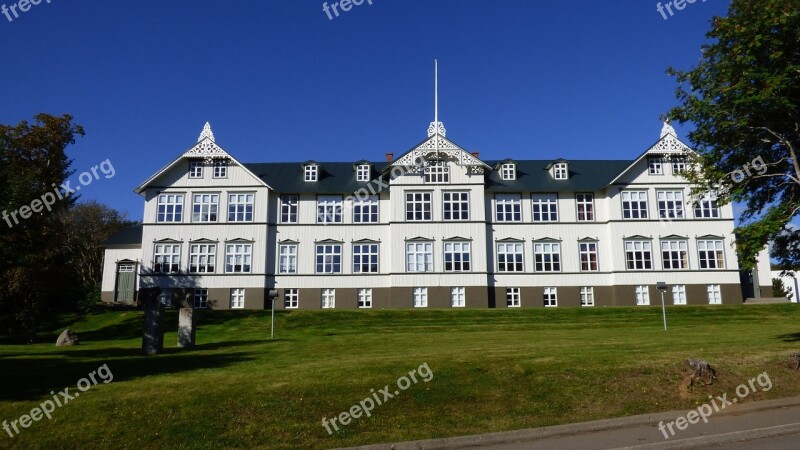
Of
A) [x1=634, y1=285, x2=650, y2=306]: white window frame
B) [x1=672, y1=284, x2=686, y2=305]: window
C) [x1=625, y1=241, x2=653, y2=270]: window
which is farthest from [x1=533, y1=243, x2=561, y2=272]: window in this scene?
[x1=672, y1=284, x2=686, y2=305]: window

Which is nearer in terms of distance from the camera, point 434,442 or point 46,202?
point 434,442

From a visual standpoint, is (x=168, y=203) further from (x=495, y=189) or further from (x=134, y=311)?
(x=495, y=189)

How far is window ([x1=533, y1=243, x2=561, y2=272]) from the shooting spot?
4375cm

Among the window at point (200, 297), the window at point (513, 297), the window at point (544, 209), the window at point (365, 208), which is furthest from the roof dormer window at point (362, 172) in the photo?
the window at point (200, 297)

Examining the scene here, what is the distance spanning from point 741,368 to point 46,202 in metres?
31.3

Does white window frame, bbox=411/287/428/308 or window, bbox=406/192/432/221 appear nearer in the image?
white window frame, bbox=411/287/428/308

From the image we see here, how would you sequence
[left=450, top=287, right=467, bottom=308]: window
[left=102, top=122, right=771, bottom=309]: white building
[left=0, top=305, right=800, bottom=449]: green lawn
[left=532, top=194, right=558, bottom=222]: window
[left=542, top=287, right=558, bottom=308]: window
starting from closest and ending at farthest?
1. [left=0, top=305, right=800, bottom=449]: green lawn
2. [left=450, top=287, right=467, bottom=308]: window
3. [left=102, top=122, right=771, bottom=309]: white building
4. [left=542, top=287, right=558, bottom=308]: window
5. [left=532, top=194, right=558, bottom=222]: window

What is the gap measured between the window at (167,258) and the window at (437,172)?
1969 cm

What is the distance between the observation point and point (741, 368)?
47.8 feet

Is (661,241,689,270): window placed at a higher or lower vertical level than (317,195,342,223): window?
lower

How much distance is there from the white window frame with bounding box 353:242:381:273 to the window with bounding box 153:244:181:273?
13.4 metres

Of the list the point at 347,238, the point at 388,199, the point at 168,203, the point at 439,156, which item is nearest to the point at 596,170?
the point at 439,156

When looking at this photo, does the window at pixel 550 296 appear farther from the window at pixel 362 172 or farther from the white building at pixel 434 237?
the window at pixel 362 172

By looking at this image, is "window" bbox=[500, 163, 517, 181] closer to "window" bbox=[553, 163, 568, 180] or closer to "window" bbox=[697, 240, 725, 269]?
"window" bbox=[553, 163, 568, 180]
